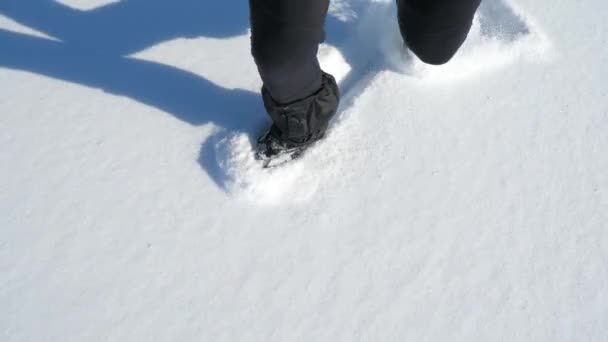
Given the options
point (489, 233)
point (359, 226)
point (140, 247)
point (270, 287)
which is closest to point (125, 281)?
point (140, 247)

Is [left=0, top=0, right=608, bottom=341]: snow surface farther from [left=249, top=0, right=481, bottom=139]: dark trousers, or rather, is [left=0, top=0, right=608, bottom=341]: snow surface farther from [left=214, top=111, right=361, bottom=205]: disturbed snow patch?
[left=249, top=0, right=481, bottom=139]: dark trousers

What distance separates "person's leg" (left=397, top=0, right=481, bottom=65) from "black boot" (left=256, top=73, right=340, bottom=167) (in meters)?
0.19

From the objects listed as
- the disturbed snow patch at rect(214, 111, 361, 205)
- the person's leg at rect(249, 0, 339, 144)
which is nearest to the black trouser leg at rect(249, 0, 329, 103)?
the person's leg at rect(249, 0, 339, 144)

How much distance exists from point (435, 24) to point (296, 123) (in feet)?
1.07

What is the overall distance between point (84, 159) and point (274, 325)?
0.57 meters

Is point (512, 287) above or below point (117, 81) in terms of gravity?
below

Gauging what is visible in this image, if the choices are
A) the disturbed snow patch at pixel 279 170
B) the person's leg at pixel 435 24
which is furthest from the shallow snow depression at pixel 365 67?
the person's leg at pixel 435 24

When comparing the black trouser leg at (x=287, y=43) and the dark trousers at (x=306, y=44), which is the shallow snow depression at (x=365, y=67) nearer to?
the dark trousers at (x=306, y=44)

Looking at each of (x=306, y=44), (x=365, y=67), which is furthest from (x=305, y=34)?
(x=365, y=67)

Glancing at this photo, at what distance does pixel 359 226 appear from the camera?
1030 millimetres

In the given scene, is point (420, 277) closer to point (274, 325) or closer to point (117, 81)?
point (274, 325)

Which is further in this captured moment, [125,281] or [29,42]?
[29,42]

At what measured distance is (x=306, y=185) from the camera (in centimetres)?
108

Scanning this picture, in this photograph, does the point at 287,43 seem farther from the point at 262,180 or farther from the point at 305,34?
the point at 262,180
